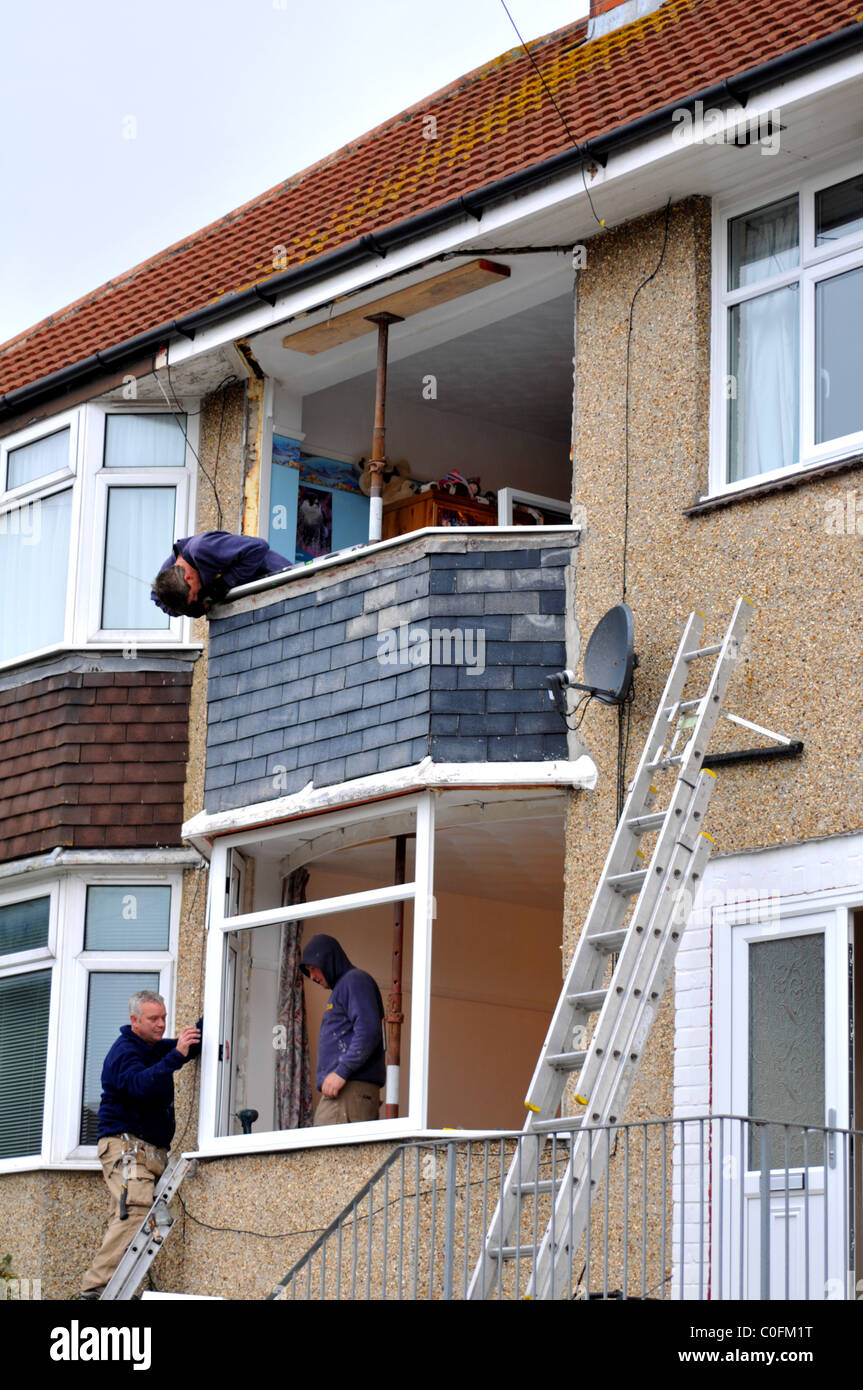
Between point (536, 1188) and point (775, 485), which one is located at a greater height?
point (775, 485)

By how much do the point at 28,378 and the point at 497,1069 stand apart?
576 cm

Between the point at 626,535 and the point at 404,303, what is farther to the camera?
the point at 404,303

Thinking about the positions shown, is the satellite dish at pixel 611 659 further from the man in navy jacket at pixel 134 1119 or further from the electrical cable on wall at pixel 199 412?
the electrical cable on wall at pixel 199 412

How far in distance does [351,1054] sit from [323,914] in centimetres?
76

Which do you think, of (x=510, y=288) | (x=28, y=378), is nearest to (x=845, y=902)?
(x=510, y=288)

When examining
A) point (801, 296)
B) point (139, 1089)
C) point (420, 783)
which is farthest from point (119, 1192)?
point (801, 296)

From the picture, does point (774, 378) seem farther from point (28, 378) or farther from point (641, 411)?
point (28, 378)

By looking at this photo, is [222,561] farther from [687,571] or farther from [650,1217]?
[650,1217]

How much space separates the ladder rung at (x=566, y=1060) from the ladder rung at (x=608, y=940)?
52 centimetres

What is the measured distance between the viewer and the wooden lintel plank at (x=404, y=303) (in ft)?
37.0

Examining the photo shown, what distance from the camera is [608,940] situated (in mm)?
8875

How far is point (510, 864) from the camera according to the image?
12625mm
